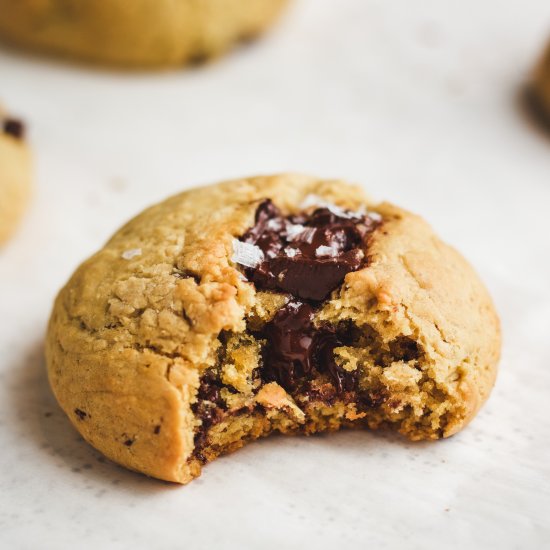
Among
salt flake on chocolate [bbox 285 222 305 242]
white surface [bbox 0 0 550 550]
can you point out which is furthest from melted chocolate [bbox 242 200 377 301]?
white surface [bbox 0 0 550 550]

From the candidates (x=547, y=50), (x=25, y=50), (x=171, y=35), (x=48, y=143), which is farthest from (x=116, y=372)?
(x=547, y=50)

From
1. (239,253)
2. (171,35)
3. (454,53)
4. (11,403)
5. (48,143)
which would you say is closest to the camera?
(239,253)

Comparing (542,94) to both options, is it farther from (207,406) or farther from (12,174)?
(207,406)

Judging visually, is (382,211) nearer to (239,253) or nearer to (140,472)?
(239,253)

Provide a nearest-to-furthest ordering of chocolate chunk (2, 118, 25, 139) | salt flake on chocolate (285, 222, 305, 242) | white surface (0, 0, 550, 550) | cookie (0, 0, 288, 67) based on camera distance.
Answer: white surface (0, 0, 550, 550)
salt flake on chocolate (285, 222, 305, 242)
chocolate chunk (2, 118, 25, 139)
cookie (0, 0, 288, 67)

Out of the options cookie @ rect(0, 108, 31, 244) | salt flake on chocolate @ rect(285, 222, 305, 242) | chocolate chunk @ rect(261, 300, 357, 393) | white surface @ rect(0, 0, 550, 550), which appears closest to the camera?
white surface @ rect(0, 0, 550, 550)

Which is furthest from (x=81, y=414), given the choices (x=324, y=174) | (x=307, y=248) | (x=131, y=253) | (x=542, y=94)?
(x=542, y=94)

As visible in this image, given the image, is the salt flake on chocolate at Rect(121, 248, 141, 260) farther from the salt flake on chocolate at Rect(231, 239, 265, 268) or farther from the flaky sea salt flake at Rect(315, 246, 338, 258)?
the flaky sea salt flake at Rect(315, 246, 338, 258)
